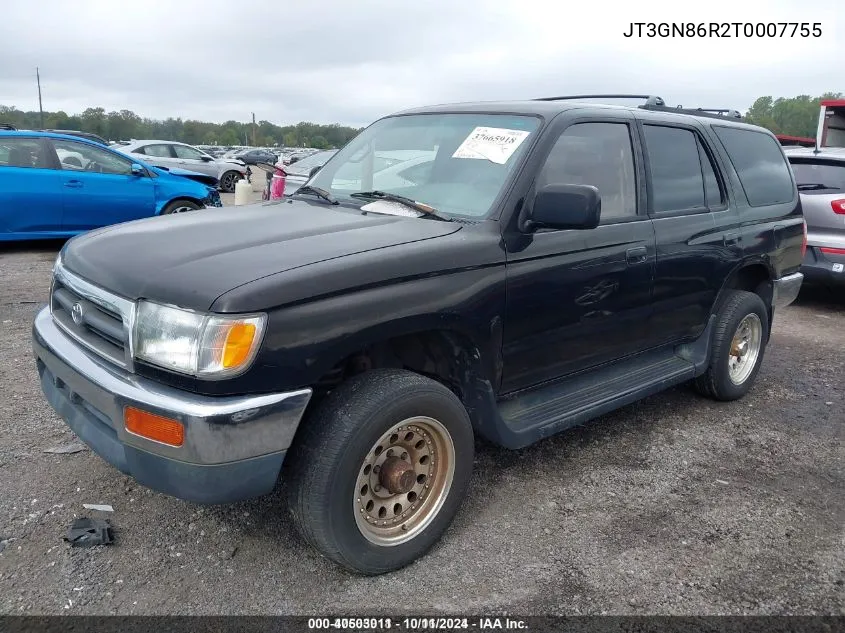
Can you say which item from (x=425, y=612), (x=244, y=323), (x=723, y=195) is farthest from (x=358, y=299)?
(x=723, y=195)

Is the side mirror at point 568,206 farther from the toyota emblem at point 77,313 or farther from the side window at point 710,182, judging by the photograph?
the toyota emblem at point 77,313

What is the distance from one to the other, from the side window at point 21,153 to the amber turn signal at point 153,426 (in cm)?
771

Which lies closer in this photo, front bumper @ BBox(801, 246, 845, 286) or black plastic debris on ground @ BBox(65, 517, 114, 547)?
black plastic debris on ground @ BBox(65, 517, 114, 547)

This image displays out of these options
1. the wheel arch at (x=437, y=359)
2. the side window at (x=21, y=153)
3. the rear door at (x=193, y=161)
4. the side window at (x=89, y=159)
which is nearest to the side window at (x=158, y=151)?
the rear door at (x=193, y=161)

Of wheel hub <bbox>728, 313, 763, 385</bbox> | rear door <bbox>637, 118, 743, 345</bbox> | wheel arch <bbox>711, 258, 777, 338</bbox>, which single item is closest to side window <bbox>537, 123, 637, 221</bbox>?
rear door <bbox>637, 118, 743, 345</bbox>

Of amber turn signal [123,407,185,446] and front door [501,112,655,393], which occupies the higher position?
front door [501,112,655,393]

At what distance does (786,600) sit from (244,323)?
2237mm

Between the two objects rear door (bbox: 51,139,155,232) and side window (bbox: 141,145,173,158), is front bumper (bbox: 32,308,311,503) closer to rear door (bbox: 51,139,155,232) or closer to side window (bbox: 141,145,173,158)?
rear door (bbox: 51,139,155,232)

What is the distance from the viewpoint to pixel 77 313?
2787 mm

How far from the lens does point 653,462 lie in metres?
3.84

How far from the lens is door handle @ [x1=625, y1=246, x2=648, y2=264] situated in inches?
141

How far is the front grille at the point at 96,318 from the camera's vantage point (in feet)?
8.14

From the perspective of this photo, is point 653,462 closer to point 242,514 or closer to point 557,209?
point 557,209

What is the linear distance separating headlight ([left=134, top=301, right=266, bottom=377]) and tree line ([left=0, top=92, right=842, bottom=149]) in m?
18.9
